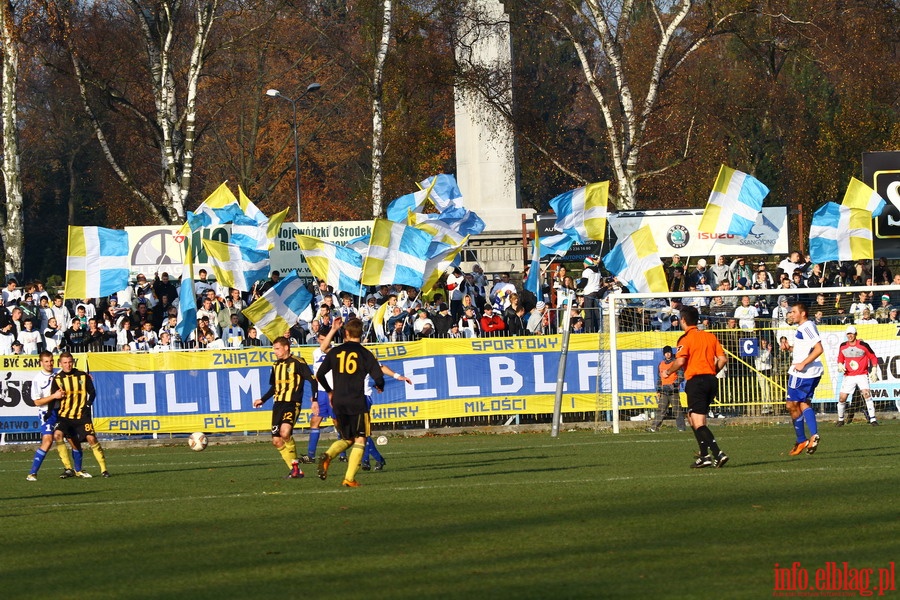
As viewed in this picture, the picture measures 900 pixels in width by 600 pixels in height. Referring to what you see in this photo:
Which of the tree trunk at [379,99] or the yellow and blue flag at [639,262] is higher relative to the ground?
the tree trunk at [379,99]

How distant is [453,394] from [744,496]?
43.7ft

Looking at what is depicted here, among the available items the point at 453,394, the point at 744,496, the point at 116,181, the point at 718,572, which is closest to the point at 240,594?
the point at 718,572

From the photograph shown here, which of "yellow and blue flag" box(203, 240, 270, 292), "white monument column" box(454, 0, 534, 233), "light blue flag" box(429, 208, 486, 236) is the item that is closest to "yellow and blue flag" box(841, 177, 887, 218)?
"light blue flag" box(429, 208, 486, 236)

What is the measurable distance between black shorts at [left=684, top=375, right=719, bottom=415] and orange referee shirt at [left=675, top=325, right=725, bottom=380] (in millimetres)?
70

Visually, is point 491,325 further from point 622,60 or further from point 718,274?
point 622,60

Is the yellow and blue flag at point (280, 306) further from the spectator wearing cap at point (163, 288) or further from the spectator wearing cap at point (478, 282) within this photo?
the spectator wearing cap at point (478, 282)

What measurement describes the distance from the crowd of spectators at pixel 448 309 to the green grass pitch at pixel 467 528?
7497 mm

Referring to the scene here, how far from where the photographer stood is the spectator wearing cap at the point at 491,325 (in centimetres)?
2619

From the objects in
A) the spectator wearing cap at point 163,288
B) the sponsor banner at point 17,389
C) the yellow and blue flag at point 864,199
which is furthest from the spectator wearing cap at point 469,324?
the yellow and blue flag at point 864,199

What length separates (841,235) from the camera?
27.9m

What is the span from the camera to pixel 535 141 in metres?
35.8

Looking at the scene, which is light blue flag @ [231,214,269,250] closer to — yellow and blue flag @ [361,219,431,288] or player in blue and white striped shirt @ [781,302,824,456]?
yellow and blue flag @ [361,219,431,288]

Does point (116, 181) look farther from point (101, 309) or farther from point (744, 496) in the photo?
point (744, 496)

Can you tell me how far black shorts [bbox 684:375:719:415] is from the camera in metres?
15.5
